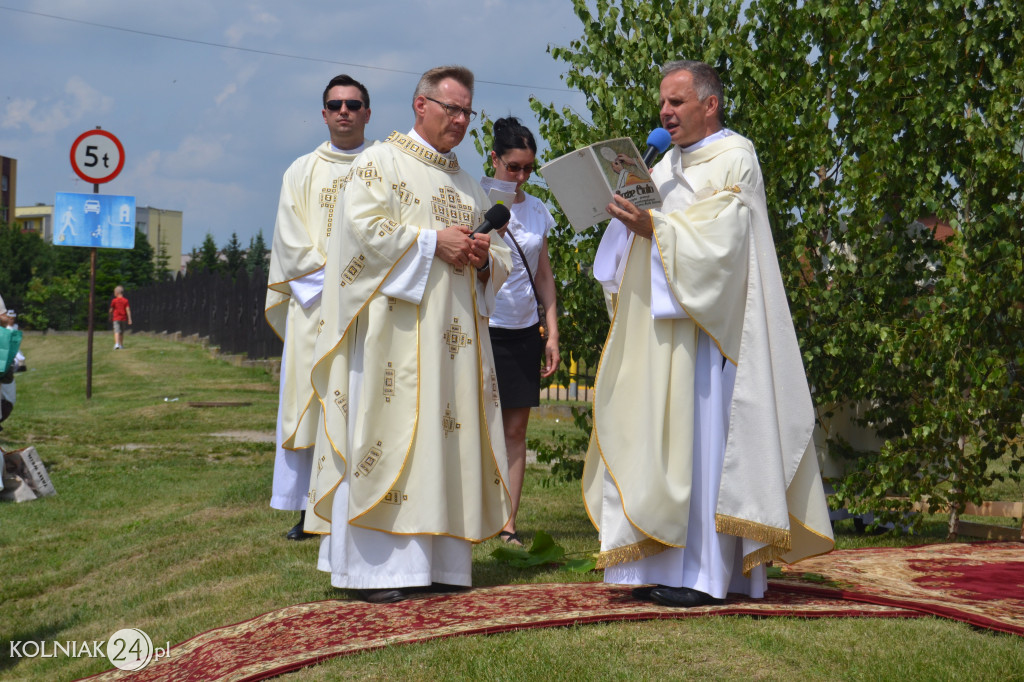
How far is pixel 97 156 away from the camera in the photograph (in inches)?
595

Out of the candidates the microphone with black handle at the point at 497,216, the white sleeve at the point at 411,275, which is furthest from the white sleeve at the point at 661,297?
the white sleeve at the point at 411,275

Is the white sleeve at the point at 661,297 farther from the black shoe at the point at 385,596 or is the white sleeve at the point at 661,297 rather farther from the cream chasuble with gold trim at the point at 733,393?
the black shoe at the point at 385,596

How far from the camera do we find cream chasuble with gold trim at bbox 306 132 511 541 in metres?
4.67

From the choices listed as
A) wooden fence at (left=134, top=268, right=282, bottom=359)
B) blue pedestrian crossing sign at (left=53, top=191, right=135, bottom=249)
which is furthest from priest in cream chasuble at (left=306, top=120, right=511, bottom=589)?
wooden fence at (left=134, top=268, right=282, bottom=359)

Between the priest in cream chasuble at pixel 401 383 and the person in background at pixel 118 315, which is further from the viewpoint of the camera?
the person in background at pixel 118 315

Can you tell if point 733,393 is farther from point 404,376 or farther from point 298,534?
point 298,534

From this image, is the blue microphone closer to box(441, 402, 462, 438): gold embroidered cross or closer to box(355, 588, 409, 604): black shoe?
box(441, 402, 462, 438): gold embroidered cross

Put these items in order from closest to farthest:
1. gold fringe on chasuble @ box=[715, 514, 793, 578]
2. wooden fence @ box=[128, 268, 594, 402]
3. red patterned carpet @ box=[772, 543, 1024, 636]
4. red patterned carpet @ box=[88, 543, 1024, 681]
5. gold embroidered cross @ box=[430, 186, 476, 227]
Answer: red patterned carpet @ box=[88, 543, 1024, 681] → gold fringe on chasuble @ box=[715, 514, 793, 578] → red patterned carpet @ box=[772, 543, 1024, 636] → gold embroidered cross @ box=[430, 186, 476, 227] → wooden fence @ box=[128, 268, 594, 402]

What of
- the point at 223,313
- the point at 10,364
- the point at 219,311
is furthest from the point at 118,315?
the point at 10,364

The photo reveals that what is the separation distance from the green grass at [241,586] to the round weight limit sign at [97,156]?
3734mm

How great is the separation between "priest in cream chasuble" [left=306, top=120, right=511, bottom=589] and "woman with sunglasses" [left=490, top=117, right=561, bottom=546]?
33.2 inches

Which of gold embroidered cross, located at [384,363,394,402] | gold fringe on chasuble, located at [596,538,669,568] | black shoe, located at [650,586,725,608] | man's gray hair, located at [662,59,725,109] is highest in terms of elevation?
man's gray hair, located at [662,59,725,109]

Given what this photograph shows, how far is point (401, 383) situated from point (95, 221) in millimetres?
12396

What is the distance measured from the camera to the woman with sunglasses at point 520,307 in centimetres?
593
